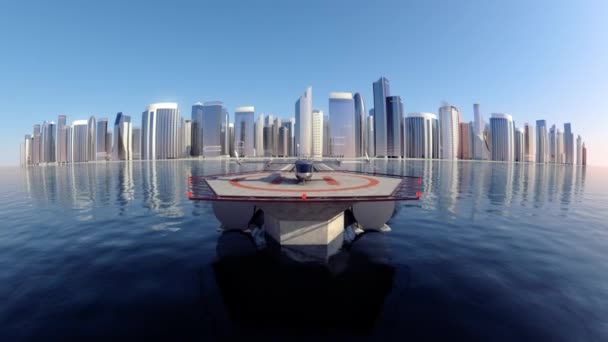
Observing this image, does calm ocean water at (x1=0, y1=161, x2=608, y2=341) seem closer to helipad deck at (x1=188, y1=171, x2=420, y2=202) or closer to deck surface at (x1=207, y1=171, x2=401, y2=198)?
helipad deck at (x1=188, y1=171, x2=420, y2=202)

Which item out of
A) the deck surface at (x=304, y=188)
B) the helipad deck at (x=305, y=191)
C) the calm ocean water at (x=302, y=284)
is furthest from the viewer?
the deck surface at (x=304, y=188)

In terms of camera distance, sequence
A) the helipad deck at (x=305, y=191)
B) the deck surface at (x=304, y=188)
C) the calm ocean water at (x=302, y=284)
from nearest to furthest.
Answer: the calm ocean water at (x=302, y=284) → the helipad deck at (x=305, y=191) → the deck surface at (x=304, y=188)

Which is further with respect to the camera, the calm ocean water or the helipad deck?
the helipad deck

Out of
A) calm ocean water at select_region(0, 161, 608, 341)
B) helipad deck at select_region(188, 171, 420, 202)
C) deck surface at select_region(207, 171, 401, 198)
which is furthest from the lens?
deck surface at select_region(207, 171, 401, 198)

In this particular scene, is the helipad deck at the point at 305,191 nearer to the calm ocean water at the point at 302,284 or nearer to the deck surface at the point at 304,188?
the deck surface at the point at 304,188

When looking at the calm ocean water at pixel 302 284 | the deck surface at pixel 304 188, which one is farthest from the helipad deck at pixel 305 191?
the calm ocean water at pixel 302 284

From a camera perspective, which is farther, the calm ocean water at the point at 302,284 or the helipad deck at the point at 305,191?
the helipad deck at the point at 305,191

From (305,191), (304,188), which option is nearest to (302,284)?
(305,191)

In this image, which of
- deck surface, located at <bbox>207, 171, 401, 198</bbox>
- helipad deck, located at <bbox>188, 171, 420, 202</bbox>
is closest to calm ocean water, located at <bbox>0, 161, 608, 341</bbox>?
helipad deck, located at <bbox>188, 171, 420, 202</bbox>

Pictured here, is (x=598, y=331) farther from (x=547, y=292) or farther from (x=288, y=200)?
(x=288, y=200)

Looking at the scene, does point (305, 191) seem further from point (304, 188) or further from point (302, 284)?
point (302, 284)

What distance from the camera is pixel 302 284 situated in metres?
17.8

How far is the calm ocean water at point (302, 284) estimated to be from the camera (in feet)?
42.4

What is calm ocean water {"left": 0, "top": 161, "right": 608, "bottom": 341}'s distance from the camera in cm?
1294
